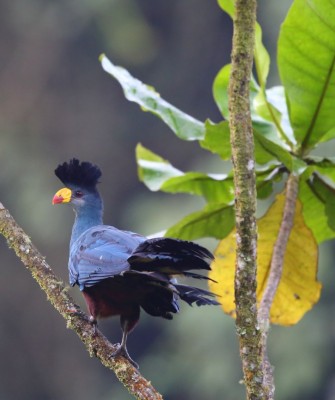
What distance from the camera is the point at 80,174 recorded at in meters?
3.74

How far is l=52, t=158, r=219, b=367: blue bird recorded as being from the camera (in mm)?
2645

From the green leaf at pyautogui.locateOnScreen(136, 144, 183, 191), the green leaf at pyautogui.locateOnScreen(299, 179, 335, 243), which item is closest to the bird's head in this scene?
the green leaf at pyautogui.locateOnScreen(136, 144, 183, 191)

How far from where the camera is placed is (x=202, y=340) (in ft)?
46.6

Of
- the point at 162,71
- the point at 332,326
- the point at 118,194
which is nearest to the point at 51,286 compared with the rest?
the point at 332,326

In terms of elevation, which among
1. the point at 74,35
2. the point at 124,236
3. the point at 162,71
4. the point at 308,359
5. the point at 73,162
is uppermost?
the point at 74,35

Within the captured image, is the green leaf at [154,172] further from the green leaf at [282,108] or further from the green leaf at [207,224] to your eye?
the green leaf at [282,108]

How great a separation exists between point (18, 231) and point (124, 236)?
489 millimetres

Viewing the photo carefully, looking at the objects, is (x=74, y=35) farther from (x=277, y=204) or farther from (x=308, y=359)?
(x=277, y=204)

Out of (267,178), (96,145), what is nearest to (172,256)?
(267,178)

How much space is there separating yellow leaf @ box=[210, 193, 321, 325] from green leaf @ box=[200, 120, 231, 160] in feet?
0.82

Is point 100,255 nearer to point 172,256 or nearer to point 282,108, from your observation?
point 172,256

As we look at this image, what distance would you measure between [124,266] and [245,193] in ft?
2.15

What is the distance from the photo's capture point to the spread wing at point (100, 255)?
9.86 ft

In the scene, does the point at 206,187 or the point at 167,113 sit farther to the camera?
the point at 206,187
